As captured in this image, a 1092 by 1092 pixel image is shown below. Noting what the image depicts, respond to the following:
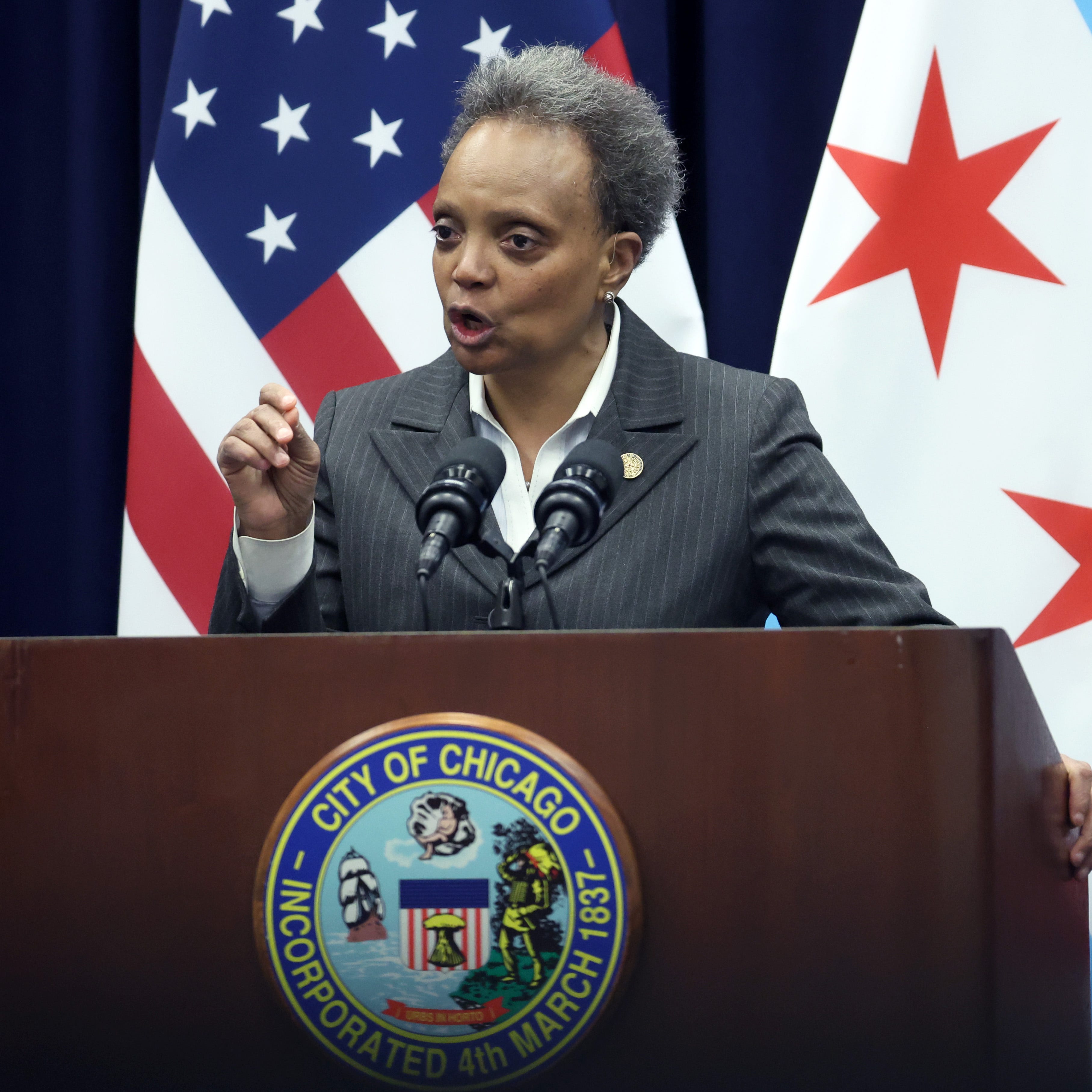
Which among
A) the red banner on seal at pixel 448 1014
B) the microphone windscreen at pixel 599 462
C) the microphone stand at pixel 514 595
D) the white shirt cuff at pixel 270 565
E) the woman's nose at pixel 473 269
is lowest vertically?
the red banner on seal at pixel 448 1014

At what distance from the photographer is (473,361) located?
1.48 meters

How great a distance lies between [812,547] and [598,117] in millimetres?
564

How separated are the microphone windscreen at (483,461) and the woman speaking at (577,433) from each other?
0.29 m

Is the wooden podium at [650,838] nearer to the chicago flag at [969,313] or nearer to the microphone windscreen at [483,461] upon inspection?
the microphone windscreen at [483,461]

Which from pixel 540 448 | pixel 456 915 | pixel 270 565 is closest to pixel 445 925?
pixel 456 915

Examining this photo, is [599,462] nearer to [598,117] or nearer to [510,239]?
[510,239]

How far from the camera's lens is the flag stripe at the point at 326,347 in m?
2.22

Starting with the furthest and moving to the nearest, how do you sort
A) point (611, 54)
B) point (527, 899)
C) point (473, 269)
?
point (611, 54), point (473, 269), point (527, 899)

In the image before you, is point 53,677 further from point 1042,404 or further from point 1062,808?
point 1042,404

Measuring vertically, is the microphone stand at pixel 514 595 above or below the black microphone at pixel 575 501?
below

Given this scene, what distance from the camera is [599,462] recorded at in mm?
1064

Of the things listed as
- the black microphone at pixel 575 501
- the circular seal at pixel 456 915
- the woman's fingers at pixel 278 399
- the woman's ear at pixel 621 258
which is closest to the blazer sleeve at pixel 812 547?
the woman's ear at pixel 621 258

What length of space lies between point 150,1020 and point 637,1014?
0.33m

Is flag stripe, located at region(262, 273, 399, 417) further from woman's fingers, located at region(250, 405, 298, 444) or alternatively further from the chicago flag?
woman's fingers, located at region(250, 405, 298, 444)
